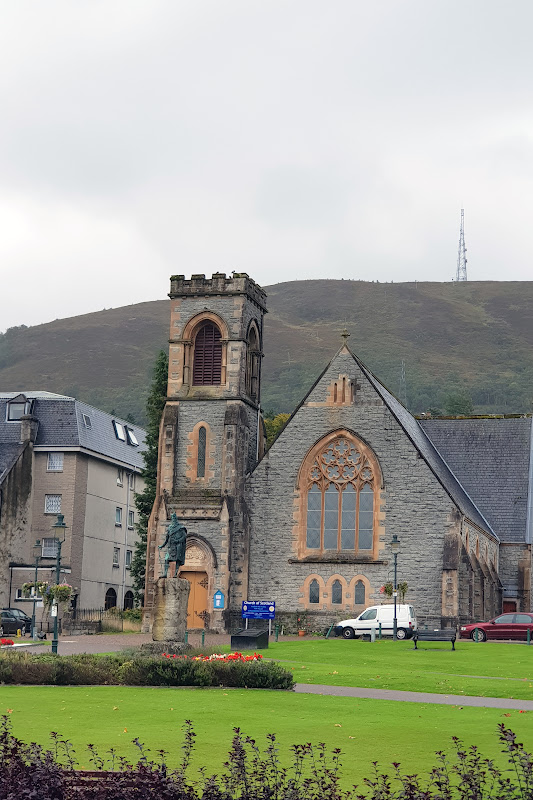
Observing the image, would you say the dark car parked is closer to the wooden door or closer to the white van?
the wooden door

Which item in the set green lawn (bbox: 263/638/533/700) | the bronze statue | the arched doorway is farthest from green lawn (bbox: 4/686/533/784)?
the arched doorway

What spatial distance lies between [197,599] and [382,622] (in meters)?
9.64

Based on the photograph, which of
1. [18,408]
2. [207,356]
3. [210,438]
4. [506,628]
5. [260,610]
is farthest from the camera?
[18,408]

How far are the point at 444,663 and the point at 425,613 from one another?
17115 mm

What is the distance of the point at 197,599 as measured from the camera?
5672 cm

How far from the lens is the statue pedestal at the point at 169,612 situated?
122 feet

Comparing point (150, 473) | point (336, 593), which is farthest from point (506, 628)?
point (150, 473)

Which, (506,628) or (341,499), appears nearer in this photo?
(506,628)

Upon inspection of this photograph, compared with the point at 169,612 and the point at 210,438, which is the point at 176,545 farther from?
the point at 210,438

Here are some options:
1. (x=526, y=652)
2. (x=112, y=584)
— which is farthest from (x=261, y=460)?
A: (x=112, y=584)

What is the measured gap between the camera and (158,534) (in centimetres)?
5731

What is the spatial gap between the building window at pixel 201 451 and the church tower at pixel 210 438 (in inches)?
1.9

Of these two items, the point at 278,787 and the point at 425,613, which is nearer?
the point at 278,787

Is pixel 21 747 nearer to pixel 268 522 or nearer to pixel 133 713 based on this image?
pixel 133 713
